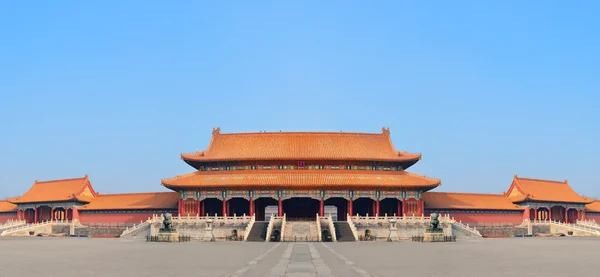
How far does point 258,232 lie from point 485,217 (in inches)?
1296

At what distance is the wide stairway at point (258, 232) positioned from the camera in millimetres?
62781

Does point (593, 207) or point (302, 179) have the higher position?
point (302, 179)

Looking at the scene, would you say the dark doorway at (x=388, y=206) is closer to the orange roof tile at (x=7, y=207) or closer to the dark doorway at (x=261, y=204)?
the dark doorway at (x=261, y=204)

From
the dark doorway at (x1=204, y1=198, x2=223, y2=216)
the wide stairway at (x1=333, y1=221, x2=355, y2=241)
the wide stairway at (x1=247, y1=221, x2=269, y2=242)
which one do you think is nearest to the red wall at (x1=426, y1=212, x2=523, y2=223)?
the wide stairway at (x1=333, y1=221, x2=355, y2=241)

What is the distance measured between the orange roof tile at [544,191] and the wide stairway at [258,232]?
122 feet

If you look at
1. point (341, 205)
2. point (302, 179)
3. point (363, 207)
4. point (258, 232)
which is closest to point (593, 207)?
point (363, 207)

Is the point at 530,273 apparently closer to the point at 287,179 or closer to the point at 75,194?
the point at 287,179

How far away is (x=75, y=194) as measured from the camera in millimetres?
90250

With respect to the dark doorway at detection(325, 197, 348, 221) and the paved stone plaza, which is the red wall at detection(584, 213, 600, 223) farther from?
the paved stone plaza

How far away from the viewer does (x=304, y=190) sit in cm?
7794

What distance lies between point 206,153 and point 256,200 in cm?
840

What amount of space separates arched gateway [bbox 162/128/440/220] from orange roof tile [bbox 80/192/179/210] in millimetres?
4792

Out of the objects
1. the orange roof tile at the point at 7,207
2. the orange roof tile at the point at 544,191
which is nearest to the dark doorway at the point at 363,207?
the orange roof tile at the point at 544,191

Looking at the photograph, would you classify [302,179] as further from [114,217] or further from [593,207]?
[593,207]
